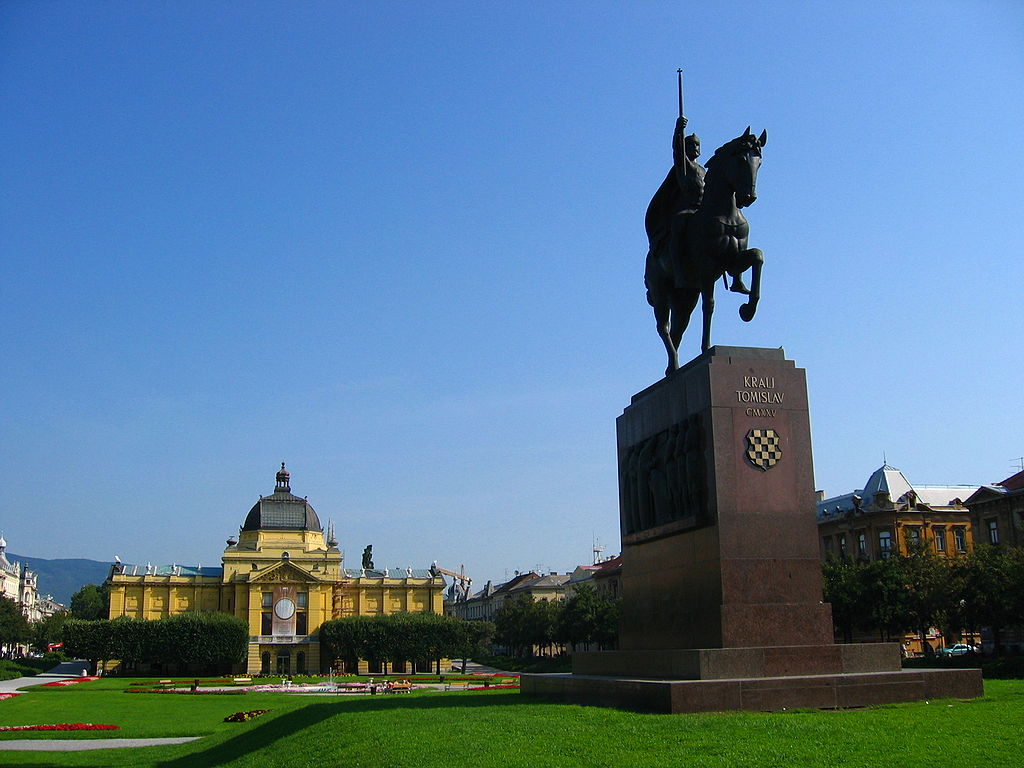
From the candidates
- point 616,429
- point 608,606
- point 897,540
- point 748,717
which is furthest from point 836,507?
point 748,717

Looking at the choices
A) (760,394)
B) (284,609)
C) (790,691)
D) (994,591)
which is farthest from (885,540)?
(790,691)

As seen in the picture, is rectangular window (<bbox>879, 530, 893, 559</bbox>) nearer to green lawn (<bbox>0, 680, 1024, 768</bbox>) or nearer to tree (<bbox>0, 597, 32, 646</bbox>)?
green lawn (<bbox>0, 680, 1024, 768</bbox>)

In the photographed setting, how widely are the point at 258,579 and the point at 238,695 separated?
4209 cm

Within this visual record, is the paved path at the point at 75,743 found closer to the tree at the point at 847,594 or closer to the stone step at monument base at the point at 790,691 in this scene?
the stone step at monument base at the point at 790,691

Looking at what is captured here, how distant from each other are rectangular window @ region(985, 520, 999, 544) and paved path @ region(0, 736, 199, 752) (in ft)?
176

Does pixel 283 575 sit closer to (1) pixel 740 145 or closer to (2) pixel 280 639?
(2) pixel 280 639

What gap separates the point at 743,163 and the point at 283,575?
264 feet

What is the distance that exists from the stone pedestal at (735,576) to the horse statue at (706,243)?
58.1 inches

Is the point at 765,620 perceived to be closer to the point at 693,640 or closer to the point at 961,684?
the point at 693,640

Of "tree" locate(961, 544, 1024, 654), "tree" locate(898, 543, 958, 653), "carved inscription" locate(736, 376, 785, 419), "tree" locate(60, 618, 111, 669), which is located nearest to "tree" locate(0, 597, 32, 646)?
"tree" locate(60, 618, 111, 669)

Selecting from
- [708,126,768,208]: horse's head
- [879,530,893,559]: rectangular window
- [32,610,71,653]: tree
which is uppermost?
[708,126,768,208]: horse's head

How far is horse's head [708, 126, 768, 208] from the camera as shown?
15.5m

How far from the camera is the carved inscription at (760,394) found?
47.4 feet

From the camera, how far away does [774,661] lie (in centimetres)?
1275
